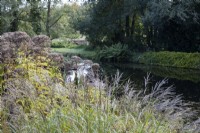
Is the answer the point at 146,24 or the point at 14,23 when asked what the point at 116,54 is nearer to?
the point at 146,24

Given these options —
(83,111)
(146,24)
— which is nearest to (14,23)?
(146,24)

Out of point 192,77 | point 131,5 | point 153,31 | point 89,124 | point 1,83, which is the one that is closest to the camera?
point 89,124

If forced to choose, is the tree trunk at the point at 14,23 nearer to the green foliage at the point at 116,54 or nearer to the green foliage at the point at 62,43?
the green foliage at the point at 116,54

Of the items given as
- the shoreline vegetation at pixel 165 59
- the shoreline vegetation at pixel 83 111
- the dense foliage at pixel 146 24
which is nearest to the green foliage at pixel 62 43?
the dense foliage at pixel 146 24

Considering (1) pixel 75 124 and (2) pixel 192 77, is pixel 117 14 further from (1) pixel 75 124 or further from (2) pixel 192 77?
(1) pixel 75 124

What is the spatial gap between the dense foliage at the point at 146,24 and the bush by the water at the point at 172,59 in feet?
6.38

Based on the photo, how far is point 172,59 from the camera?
866 inches

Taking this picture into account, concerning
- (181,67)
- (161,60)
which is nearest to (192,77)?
(181,67)

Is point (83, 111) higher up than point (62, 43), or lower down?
higher up

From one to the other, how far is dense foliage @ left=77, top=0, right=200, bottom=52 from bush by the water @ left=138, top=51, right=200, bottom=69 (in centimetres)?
194

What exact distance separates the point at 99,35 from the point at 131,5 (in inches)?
202

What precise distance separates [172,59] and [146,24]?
3.15 m

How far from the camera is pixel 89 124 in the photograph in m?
3.07

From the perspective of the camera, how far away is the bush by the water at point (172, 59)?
2005 centimetres
